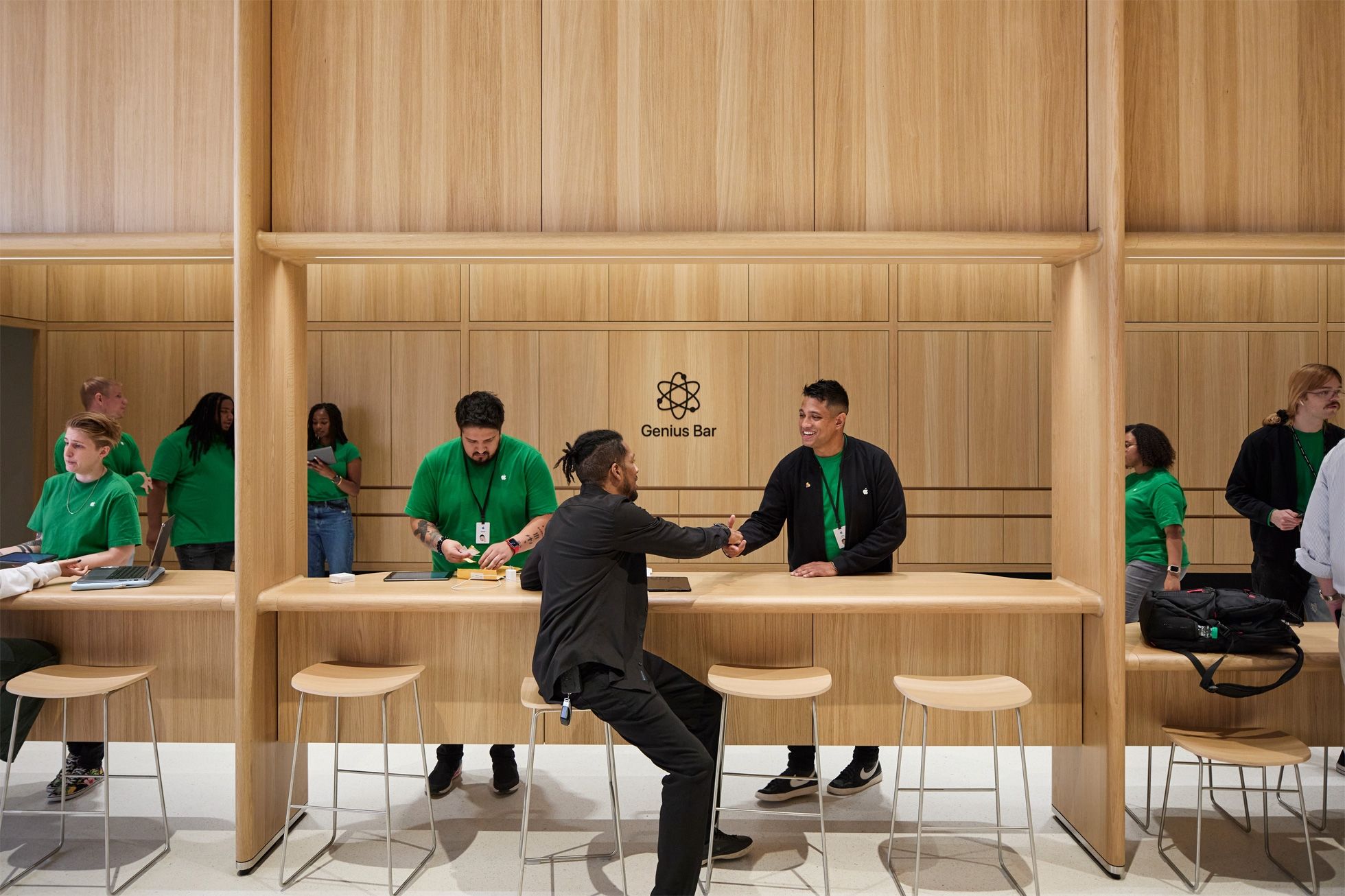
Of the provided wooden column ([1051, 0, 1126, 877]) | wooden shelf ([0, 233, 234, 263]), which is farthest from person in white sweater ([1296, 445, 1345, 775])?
wooden shelf ([0, 233, 234, 263])

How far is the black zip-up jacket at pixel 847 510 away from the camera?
377 centimetres

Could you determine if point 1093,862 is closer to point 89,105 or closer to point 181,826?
point 181,826

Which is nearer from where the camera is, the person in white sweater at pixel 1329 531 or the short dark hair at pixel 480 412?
the person in white sweater at pixel 1329 531

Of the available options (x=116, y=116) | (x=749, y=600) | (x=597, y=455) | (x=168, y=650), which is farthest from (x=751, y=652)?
(x=116, y=116)

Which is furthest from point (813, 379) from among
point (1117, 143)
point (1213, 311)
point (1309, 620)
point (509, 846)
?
point (509, 846)

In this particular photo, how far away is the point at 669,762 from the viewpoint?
2.79 metres

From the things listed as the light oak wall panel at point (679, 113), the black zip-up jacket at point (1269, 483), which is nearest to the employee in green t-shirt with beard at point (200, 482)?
the light oak wall panel at point (679, 113)

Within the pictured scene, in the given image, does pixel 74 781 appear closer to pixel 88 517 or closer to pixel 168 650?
pixel 168 650

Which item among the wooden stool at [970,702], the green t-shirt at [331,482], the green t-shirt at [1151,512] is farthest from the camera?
the green t-shirt at [331,482]

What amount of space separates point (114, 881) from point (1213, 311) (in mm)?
7987

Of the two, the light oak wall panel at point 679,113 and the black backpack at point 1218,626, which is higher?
the light oak wall panel at point 679,113

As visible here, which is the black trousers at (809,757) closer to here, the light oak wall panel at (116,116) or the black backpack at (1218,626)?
the black backpack at (1218,626)

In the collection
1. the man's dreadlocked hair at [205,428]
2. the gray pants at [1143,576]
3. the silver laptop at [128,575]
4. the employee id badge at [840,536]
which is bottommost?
the gray pants at [1143,576]

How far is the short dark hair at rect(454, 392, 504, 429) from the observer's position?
151 inches
